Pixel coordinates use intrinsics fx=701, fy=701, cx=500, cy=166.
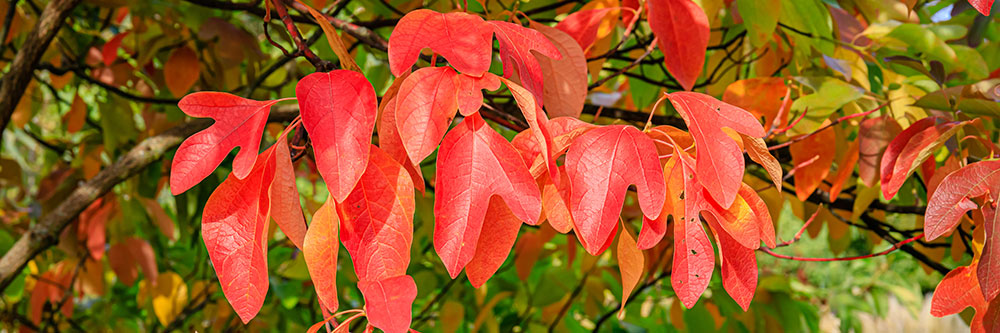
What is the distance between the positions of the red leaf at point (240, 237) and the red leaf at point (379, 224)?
40mm

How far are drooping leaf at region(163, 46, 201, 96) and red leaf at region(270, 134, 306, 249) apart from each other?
678 mm

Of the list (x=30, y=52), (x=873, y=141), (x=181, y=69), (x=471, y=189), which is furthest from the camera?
(x=181, y=69)

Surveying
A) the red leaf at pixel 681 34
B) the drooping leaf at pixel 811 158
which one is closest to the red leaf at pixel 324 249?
the red leaf at pixel 681 34

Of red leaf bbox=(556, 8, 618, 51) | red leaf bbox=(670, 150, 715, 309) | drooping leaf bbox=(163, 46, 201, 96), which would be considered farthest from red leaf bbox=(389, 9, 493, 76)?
drooping leaf bbox=(163, 46, 201, 96)

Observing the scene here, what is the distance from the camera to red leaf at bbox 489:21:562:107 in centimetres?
36

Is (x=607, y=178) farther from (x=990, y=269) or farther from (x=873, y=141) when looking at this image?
(x=873, y=141)

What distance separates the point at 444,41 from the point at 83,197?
67 cm

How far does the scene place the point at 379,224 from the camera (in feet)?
1.03

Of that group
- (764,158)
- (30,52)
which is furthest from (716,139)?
(30,52)

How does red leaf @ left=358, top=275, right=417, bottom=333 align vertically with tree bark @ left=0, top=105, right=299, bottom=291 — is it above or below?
above

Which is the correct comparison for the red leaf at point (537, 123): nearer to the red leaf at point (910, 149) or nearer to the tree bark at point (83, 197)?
the red leaf at point (910, 149)

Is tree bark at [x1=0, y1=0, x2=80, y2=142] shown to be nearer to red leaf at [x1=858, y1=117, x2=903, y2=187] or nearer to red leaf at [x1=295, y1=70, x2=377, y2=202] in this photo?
red leaf at [x1=295, y1=70, x2=377, y2=202]

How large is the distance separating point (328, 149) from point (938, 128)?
44 centimetres

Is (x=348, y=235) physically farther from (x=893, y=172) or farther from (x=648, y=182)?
(x=893, y=172)
